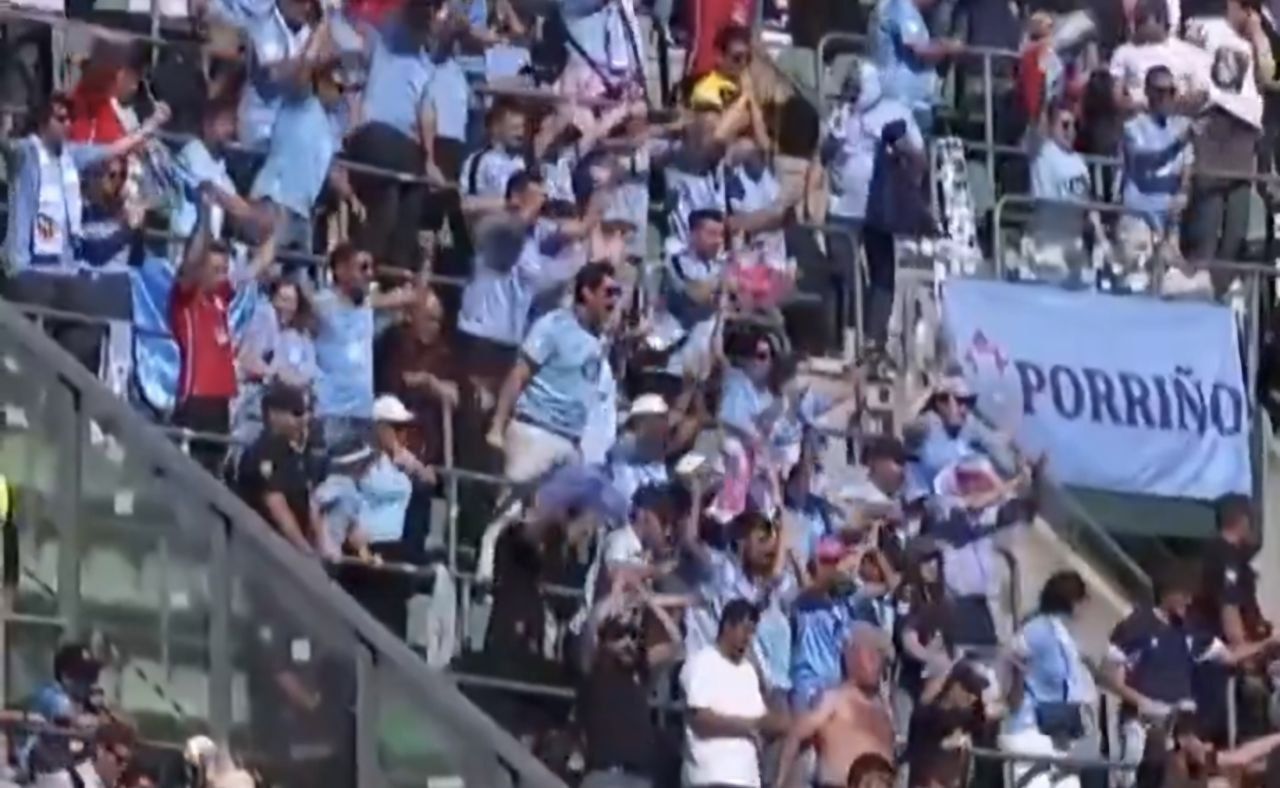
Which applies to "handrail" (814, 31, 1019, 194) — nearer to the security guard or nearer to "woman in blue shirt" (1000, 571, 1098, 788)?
"woman in blue shirt" (1000, 571, 1098, 788)

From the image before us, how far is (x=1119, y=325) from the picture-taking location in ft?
57.6

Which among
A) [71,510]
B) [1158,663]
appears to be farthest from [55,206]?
[1158,663]

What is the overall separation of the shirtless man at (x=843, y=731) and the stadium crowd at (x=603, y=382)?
0.01 metres

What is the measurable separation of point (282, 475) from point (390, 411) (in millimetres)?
903

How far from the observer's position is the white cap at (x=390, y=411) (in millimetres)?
14242

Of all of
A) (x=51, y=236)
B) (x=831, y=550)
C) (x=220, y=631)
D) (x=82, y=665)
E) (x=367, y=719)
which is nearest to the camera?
(x=367, y=719)

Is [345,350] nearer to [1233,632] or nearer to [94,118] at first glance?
[94,118]

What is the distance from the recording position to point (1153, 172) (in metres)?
17.8

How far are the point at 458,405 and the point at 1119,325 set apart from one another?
387 centimetres

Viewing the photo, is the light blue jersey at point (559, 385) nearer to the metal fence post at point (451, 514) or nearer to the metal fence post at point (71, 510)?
the metal fence post at point (451, 514)

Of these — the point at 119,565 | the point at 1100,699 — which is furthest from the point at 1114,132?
the point at 119,565

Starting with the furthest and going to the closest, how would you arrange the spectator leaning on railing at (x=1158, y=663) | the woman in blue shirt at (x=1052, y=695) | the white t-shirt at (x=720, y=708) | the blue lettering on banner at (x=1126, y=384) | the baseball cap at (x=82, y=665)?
the blue lettering on banner at (x=1126, y=384), the spectator leaning on railing at (x=1158, y=663), the woman in blue shirt at (x=1052, y=695), the white t-shirt at (x=720, y=708), the baseball cap at (x=82, y=665)

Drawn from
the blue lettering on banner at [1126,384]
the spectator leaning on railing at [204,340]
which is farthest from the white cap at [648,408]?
the blue lettering on banner at [1126,384]

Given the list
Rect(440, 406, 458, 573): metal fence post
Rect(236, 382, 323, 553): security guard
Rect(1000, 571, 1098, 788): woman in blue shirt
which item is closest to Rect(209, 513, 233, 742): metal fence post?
Rect(236, 382, 323, 553): security guard
